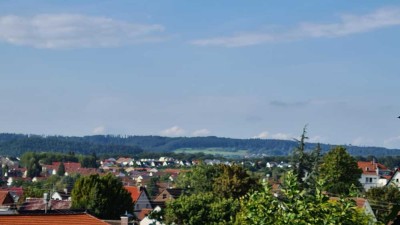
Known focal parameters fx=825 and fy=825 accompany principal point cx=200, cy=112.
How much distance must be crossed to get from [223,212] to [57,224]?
1596 cm

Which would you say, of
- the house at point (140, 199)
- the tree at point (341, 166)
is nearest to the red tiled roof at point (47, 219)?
the tree at point (341, 166)

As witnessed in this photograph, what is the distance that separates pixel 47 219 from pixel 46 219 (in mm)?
38

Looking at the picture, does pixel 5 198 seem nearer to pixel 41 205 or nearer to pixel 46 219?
pixel 41 205

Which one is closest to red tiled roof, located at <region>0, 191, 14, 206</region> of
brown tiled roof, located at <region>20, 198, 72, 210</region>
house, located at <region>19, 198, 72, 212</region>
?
house, located at <region>19, 198, 72, 212</region>

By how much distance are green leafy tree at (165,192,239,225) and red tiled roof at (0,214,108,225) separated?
44.7 feet

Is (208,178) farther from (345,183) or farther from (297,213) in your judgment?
(297,213)

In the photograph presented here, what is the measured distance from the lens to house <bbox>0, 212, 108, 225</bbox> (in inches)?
1213

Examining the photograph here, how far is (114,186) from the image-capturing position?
70.4 m

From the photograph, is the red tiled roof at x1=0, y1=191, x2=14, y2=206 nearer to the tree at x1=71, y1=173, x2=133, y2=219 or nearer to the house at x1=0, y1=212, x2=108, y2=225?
the tree at x1=71, y1=173, x2=133, y2=219

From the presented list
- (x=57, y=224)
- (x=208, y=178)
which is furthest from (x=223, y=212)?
(x=208, y=178)

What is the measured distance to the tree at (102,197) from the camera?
67.9m

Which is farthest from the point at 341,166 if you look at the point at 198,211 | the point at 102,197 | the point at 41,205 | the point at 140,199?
the point at 198,211

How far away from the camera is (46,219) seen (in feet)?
103

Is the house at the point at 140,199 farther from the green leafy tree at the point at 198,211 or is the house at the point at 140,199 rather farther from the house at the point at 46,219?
the house at the point at 46,219
